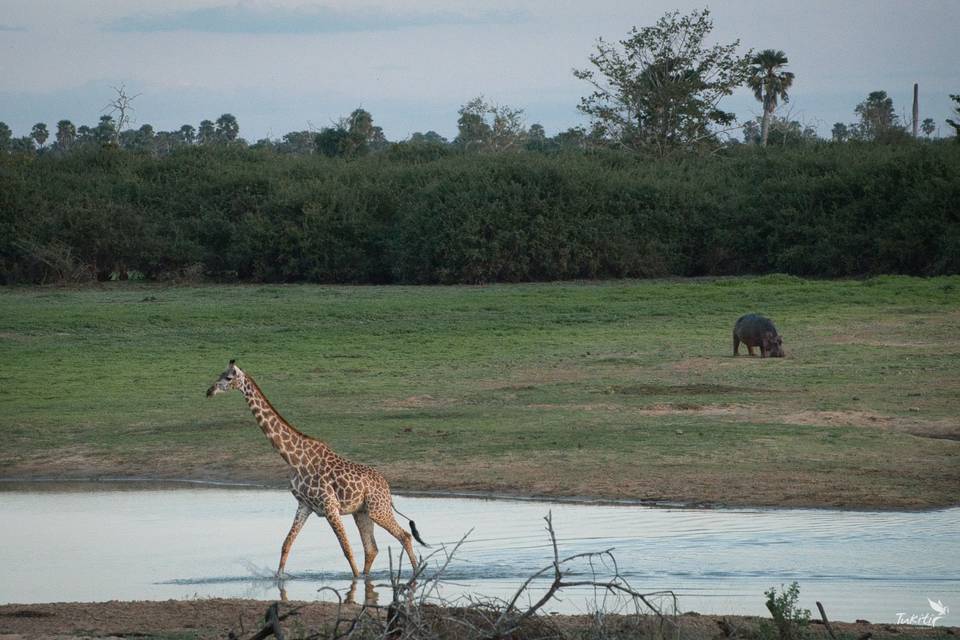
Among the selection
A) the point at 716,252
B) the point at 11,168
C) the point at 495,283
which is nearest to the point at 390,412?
the point at 495,283

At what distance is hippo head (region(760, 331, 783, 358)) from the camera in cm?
2047

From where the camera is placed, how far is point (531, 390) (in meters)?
18.5

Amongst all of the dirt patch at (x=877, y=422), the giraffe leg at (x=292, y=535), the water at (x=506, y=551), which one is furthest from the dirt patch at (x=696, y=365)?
the giraffe leg at (x=292, y=535)

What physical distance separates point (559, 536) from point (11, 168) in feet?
106

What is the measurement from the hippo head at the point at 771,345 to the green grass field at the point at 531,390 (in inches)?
11.9

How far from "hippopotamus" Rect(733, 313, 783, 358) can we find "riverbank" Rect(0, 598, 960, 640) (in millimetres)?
12676

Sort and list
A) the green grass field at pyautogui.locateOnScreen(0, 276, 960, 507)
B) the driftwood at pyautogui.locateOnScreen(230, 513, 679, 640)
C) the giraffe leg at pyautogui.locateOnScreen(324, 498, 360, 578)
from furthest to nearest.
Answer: the green grass field at pyautogui.locateOnScreen(0, 276, 960, 507) → the giraffe leg at pyautogui.locateOnScreen(324, 498, 360, 578) → the driftwood at pyautogui.locateOnScreen(230, 513, 679, 640)

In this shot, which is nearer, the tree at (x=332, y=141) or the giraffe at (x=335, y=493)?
the giraffe at (x=335, y=493)

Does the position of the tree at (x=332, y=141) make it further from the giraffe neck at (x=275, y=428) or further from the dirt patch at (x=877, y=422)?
the giraffe neck at (x=275, y=428)

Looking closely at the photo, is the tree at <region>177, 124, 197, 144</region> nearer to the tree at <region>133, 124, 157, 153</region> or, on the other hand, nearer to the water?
the tree at <region>133, 124, 157, 153</region>

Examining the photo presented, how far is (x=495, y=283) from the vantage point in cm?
3519

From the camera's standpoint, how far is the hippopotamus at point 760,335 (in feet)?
67.2

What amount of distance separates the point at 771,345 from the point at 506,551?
10830mm

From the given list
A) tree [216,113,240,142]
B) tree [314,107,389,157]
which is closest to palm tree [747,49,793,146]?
tree [314,107,389,157]
